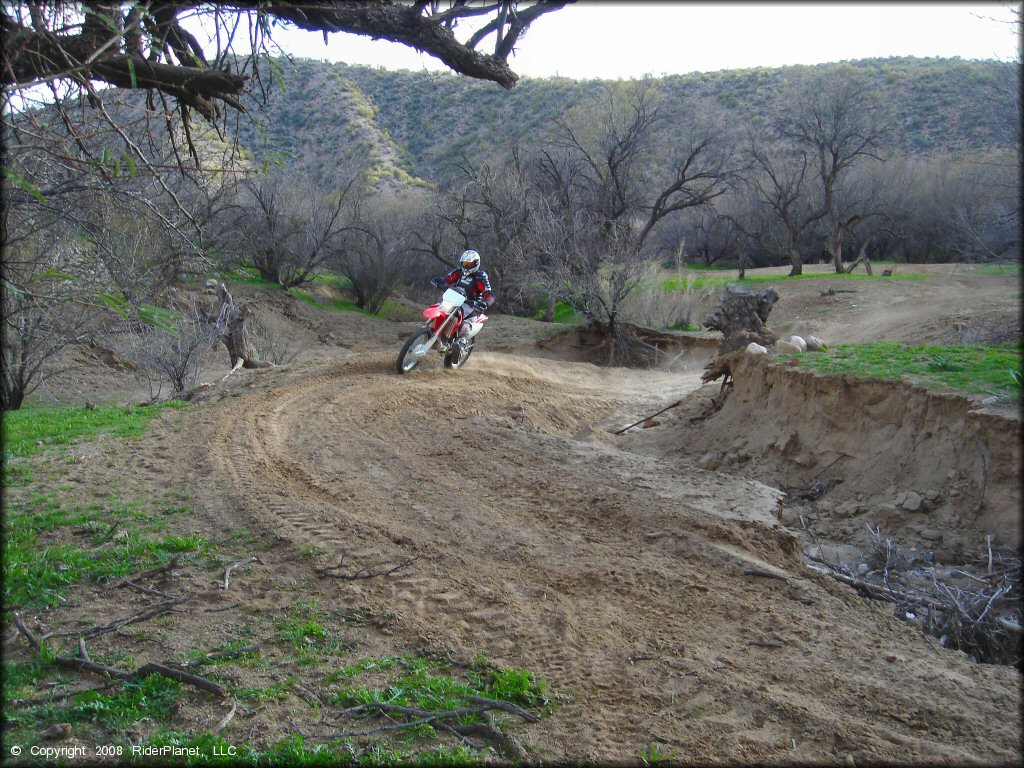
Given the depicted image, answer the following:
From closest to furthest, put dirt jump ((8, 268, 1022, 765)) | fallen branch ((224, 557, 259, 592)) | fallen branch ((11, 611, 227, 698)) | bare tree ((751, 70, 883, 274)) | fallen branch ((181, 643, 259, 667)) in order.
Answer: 1. fallen branch ((11, 611, 227, 698))
2. dirt jump ((8, 268, 1022, 765))
3. fallen branch ((181, 643, 259, 667))
4. fallen branch ((224, 557, 259, 592))
5. bare tree ((751, 70, 883, 274))

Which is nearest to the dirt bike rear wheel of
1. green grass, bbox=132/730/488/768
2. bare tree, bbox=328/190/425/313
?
green grass, bbox=132/730/488/768

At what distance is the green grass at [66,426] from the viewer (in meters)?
7.75

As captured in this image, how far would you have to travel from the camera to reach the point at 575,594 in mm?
5051

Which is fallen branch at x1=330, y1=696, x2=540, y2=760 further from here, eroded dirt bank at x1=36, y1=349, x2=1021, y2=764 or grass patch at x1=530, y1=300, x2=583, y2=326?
grass patch at x1=530, y1=300, x2=583, y2=326

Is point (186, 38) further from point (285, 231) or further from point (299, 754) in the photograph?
point (285, 231)

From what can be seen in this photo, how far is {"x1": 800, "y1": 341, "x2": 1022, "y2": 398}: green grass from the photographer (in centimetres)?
747

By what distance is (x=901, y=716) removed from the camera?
382 cm

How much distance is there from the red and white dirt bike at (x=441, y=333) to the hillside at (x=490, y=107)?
106ft

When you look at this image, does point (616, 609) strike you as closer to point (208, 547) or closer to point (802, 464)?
point (208, 547)

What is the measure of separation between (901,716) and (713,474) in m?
3.87

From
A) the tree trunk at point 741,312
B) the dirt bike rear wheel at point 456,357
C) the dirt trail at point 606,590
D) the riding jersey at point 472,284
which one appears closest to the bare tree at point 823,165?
the tree trunk at point 741,312

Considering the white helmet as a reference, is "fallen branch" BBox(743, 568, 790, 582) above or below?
below

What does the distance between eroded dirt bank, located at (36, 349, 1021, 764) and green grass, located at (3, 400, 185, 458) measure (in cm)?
43

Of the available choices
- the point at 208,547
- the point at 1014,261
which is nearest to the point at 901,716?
the point at 208,547
